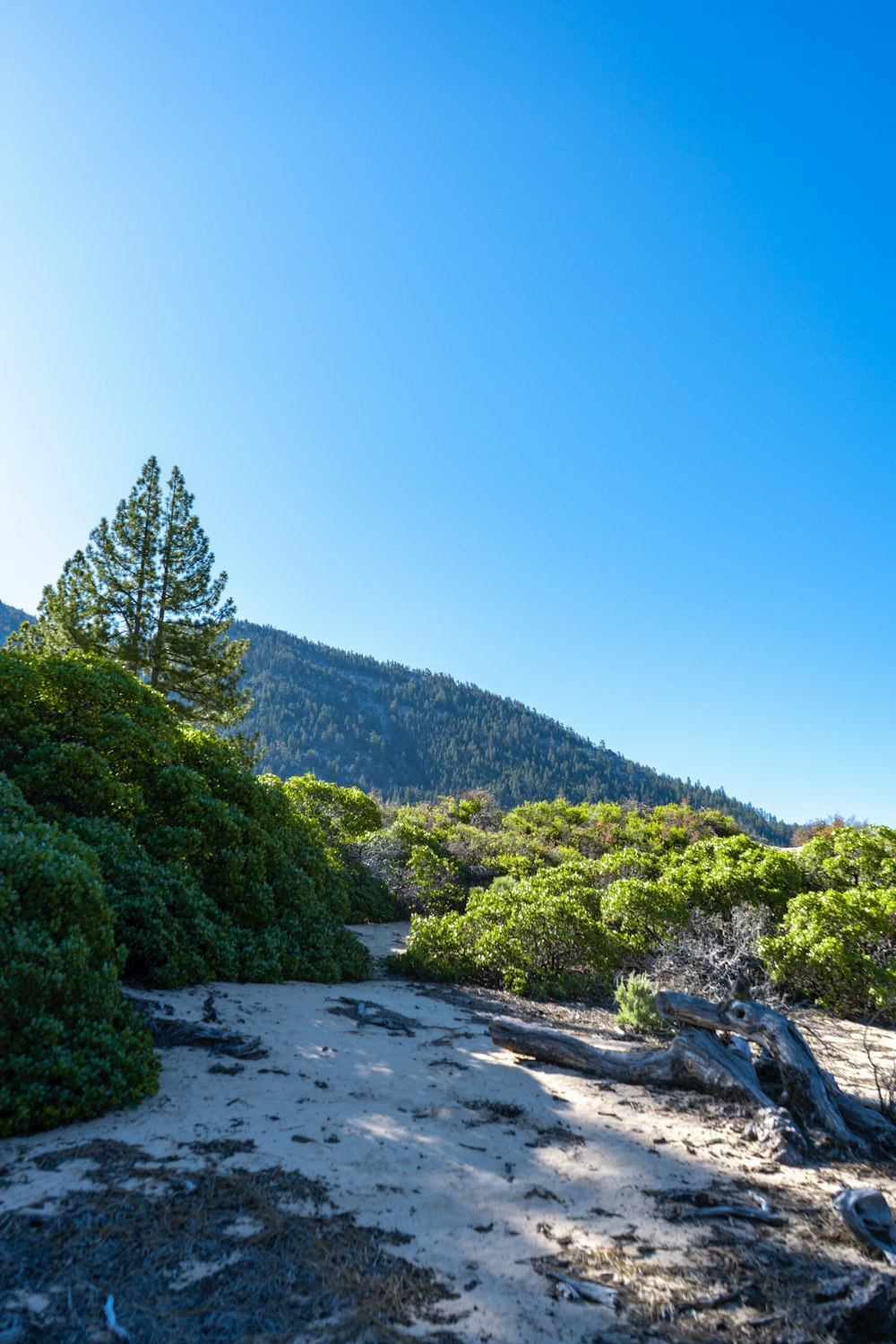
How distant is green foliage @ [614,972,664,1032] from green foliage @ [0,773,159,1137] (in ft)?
15.5

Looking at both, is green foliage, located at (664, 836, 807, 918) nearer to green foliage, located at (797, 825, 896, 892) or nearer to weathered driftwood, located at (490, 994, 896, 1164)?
green foliage, located at (797, 825, 896, 892)

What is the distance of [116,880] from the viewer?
562 cm

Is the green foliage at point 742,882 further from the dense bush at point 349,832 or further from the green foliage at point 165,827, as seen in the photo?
the dense bush at point 349,832

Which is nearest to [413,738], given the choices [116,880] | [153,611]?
[153,611]

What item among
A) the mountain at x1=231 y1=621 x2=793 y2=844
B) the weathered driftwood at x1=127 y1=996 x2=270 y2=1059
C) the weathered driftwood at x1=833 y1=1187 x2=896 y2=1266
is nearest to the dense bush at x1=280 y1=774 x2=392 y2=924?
the weathered driftwood at x1=127 y1=996 x2=270 y2=1059

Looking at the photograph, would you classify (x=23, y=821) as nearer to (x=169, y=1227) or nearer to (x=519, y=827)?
(x=169, y=1227)

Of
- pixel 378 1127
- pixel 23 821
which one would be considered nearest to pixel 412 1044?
pixel 378 1127

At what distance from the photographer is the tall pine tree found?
2022 cm

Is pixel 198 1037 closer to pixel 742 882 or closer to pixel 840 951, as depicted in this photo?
pixel 840 951

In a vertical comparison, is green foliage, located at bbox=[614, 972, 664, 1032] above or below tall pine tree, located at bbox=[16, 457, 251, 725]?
below

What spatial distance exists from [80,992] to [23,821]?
1.75 metres

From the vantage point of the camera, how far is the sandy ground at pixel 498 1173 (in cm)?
229

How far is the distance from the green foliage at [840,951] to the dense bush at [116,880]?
5.36 metres

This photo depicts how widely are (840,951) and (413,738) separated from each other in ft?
411
